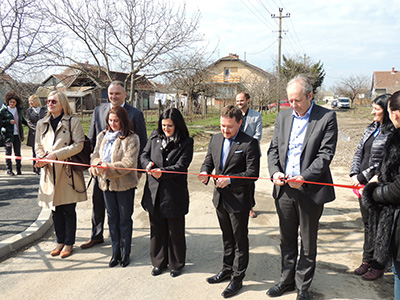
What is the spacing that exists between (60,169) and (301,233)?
300 cm

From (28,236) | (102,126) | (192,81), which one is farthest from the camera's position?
(192,81)

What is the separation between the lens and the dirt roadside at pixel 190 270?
130 inches

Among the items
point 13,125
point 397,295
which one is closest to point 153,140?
point 397,295

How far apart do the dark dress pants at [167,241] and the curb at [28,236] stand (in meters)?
1.99

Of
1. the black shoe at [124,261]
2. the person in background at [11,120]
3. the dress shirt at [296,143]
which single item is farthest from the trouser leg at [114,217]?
the person in background at [11,120]

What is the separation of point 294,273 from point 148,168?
1.93 meters

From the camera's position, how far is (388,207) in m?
2.47

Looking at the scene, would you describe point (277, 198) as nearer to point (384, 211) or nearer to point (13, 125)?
point (384, 211)

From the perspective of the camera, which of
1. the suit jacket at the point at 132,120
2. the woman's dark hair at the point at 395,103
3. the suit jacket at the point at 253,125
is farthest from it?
the suit jacket at the point at 253,125

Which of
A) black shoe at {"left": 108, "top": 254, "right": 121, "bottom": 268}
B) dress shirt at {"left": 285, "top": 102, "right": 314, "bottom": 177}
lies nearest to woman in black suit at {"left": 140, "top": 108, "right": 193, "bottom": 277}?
black shoe at {"left": 108, "top": 254, "right": 121, "bottom": 268}

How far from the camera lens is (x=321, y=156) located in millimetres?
3025

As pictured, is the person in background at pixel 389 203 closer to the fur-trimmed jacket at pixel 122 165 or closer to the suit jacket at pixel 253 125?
the fur-trimmed jacket at pixel 122 165

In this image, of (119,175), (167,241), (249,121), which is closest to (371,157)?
(249,121)

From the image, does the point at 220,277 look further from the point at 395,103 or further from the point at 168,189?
the point at 395,103
